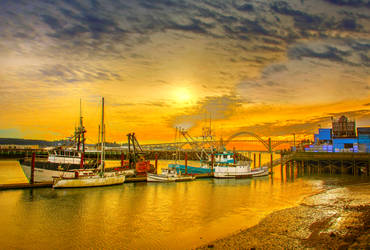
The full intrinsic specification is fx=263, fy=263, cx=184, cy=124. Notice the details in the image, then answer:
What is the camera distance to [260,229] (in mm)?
20109

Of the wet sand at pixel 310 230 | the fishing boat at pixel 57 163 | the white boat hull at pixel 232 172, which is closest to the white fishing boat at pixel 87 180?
the fishing boat at pixel 57 163

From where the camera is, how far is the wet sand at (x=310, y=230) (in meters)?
16.0

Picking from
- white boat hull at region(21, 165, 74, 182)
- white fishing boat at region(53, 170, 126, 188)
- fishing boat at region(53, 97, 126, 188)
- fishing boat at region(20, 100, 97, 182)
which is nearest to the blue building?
white fishing boat at region(53, 170, 126, 188)

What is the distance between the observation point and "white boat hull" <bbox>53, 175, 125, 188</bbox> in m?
38.4

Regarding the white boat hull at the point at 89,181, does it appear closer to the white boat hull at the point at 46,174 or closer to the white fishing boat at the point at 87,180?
the white fishing boat at the point at 87,180

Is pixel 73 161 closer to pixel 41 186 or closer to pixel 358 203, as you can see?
pixel 41 186

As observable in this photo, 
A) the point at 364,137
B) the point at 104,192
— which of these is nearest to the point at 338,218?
the point at 104,192

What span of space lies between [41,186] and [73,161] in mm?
10532

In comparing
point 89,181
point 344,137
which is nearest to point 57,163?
point 89,181

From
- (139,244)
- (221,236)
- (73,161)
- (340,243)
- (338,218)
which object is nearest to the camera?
(340,243)

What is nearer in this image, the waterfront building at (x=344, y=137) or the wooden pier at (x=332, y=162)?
the wooden pier at (x=332, y=162)

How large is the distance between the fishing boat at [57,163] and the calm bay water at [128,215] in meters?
6.57

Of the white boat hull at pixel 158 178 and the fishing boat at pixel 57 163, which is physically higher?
the fishing boat at pixel 57 163

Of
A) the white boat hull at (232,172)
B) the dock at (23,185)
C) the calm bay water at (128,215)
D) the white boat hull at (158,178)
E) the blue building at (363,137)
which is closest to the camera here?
the calm bay water at (128,215)
